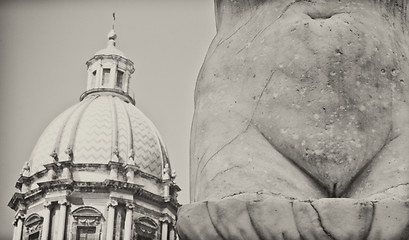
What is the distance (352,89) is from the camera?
90.7 inches

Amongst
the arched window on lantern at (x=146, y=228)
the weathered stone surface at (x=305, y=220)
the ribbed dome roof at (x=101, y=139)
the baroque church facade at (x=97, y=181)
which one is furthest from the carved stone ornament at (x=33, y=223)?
the weathered stone surface at (x=305, y=220)

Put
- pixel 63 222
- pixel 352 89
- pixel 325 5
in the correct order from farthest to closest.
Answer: pixel 63 222
pixel 325 5
pixel 352 89

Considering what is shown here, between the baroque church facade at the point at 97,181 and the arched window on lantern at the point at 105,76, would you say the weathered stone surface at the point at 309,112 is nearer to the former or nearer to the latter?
the baroque church facade at the point at 97,181

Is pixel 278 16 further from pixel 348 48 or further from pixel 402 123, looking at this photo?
pixel 402 123

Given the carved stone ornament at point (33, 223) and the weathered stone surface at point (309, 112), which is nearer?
the weathered stone surface at point (309, 112)

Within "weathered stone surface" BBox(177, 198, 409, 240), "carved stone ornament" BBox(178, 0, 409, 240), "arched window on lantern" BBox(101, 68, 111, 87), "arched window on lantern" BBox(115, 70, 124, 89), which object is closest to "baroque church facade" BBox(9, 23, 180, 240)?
"arched window on lantern" BBox(101, 68, 111, 87)

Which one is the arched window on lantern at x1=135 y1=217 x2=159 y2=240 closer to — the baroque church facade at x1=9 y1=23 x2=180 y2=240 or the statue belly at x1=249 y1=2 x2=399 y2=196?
the baroque church facade at x1=9 y1=23 x2=180 y2=240

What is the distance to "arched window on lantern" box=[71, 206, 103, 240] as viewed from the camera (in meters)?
36.6

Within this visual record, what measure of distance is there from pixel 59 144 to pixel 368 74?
36560mm

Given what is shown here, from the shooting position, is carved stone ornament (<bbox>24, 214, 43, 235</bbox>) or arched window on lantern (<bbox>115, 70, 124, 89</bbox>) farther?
arched window on lantern (<bbox>115, 70, 124, 89</bbox>)

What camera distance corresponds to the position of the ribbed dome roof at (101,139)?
37875mm

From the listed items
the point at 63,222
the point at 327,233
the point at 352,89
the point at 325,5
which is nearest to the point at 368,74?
the point at 352,89

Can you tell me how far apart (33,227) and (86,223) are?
7.83ft

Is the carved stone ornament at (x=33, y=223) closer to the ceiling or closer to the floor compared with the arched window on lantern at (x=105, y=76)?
closer to the floor
